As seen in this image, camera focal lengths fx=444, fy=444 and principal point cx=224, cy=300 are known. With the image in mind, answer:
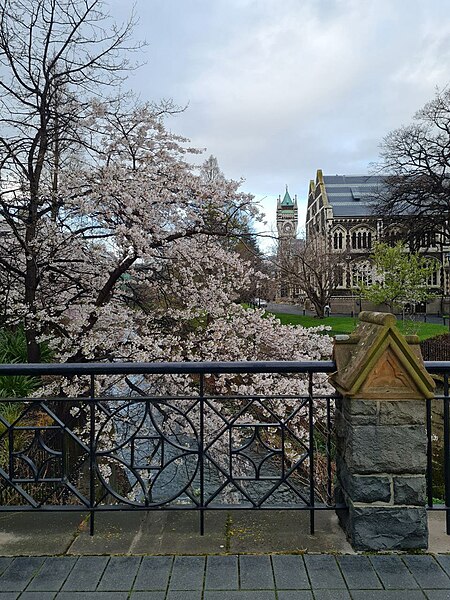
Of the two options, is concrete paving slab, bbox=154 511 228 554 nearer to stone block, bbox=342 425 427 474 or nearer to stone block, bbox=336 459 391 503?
stone block, bbox=336 459 391 503

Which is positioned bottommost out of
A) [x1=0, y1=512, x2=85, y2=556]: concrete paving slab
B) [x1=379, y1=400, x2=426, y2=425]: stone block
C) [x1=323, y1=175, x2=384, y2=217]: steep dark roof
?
[x1=0, y1=512, x2=85, y2=556]: concrete paving slab

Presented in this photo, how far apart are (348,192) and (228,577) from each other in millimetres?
64223

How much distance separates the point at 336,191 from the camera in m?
62.0

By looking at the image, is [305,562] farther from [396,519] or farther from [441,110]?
[441,110]

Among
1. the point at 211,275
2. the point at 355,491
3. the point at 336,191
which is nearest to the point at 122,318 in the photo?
the point at 211,275

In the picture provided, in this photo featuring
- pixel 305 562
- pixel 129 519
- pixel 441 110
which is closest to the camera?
pixel 305 562

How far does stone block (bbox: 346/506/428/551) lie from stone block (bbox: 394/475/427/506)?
4 cm

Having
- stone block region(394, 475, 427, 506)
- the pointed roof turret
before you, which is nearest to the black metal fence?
stone block region(394, 475, 427, 506)

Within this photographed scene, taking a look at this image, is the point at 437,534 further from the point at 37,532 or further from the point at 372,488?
the point at 37,532

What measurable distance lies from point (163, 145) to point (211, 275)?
250cm

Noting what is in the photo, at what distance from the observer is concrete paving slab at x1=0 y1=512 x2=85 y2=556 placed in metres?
2.50

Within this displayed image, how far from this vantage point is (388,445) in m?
2.48

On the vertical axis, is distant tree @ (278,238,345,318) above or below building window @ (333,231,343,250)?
below

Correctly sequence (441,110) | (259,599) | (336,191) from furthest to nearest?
1. (336,191)
2. (441,110)
3. (259,599)
